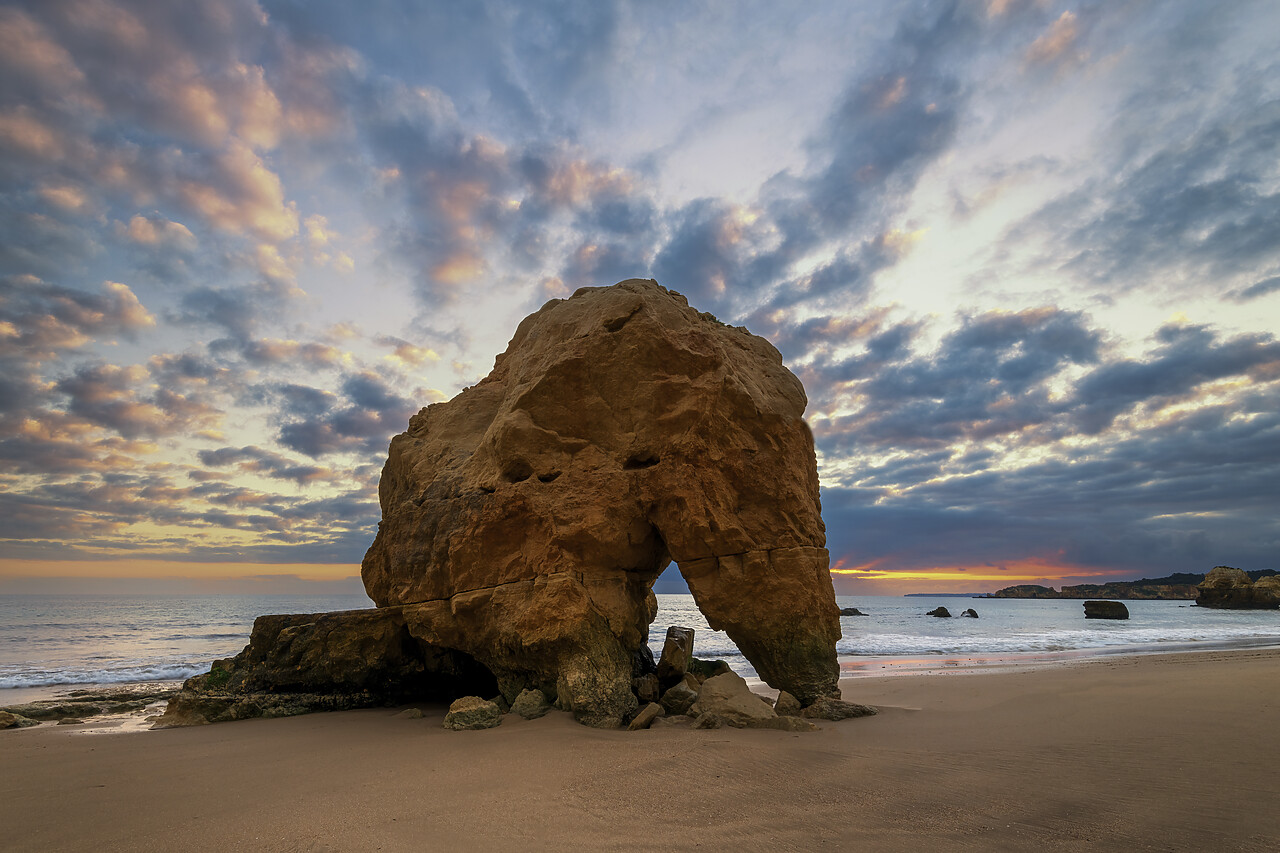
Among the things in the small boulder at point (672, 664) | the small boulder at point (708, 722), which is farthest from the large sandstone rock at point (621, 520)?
the small boulder at point (708, 722)

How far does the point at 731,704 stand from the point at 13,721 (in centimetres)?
1111

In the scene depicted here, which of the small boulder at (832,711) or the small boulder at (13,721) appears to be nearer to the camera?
the small boulder at (832,711)

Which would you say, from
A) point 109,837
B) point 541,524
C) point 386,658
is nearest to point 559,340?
point 541,524

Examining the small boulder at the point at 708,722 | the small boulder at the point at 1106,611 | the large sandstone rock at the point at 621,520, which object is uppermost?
the large sandstone rock at the point at 621,520

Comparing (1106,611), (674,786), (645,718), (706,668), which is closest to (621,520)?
(645,718)

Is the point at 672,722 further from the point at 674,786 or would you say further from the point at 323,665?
the point at 323,665

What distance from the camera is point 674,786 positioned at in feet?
15.7

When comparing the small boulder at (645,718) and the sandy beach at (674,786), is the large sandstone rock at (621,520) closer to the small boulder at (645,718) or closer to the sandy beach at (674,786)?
the small boulder at (645,718)

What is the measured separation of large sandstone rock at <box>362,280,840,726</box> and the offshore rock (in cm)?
123

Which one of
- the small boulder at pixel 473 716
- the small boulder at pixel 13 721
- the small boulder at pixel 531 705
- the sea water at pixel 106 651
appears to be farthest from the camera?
the sea water at pixel 106 651

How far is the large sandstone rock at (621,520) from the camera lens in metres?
8.46

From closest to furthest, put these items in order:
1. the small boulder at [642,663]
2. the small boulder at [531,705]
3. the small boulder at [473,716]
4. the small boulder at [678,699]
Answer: the small boulder at [473,716], the small boulder at [531,705], the small boulder at [678,699], the small boulder at [642,663]

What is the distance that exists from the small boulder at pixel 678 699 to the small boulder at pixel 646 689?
16 centimetres

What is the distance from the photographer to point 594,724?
300 inches
